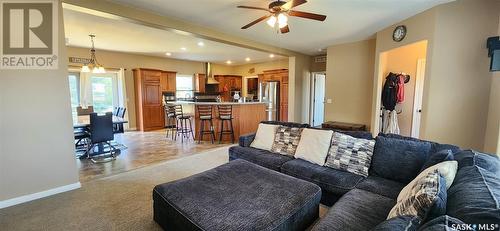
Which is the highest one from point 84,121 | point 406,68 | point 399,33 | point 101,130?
point 399,33

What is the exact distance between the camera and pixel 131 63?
7215mm

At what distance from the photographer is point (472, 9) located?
307cm

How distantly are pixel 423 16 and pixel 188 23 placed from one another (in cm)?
385

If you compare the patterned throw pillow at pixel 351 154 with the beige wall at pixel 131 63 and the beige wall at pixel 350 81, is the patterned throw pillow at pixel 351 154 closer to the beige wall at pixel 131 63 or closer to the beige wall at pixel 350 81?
the beige wall at pixel 350 81

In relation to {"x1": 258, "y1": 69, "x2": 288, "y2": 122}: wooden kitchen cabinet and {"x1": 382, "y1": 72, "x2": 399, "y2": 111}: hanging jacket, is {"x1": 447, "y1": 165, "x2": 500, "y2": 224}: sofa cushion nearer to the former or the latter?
{"x1": 382, "y1": 72, "x2": 399, "y2": 111}: hanging jacket

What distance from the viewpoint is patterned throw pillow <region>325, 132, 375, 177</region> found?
94.0 inches

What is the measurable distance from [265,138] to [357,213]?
1.90m

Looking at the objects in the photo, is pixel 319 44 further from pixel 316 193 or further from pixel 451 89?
pixel 316 193

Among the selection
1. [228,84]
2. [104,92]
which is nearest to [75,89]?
[104,92]

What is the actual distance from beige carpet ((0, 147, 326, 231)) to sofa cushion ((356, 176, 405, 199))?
0.54 m

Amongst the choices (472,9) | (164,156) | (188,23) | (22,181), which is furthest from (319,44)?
(22,181)

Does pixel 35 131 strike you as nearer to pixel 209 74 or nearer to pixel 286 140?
pixel 286 140

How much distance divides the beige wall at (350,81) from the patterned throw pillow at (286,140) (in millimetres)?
3187

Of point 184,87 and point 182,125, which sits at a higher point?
point 184,87
